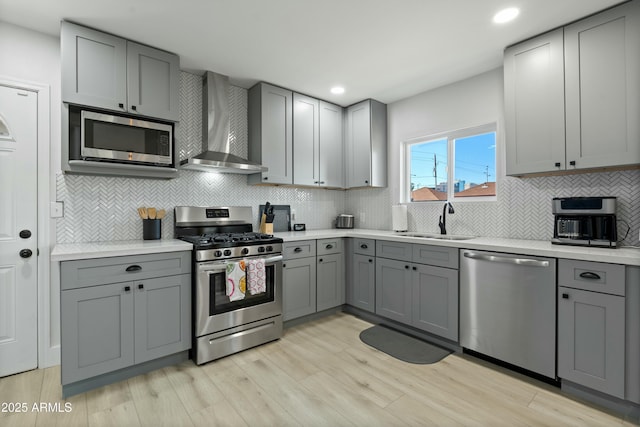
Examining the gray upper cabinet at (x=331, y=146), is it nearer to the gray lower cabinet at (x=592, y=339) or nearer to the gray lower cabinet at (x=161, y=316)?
the gray lower cabinet at (x=161, y=316)

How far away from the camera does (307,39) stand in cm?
253

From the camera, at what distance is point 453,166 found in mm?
3480

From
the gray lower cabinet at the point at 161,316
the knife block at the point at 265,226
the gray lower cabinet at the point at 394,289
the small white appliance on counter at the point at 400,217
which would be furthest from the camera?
→ the small white appliance on counter at the point at 400,217

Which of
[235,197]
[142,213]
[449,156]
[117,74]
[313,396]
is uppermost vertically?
[117,74]

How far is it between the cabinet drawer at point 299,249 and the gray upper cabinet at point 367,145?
3.75 feet

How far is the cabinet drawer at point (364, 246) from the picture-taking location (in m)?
3.34

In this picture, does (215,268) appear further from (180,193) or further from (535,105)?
(535,105)

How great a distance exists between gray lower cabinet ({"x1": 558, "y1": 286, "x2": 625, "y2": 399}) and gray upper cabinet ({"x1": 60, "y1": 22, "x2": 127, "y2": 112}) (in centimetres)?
357

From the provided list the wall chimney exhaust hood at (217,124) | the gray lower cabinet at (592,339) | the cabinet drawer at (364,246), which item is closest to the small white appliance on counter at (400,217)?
the cabinet drawer at (364,246)

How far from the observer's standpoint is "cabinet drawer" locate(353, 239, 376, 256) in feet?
11.0

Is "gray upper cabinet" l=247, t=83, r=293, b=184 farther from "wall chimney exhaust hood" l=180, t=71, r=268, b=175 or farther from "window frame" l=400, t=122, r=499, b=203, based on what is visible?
"window frame" l=400, t=122, r=499, b=203

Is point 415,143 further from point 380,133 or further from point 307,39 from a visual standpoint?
point 307,39

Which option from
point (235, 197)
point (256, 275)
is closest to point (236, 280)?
point (256, 275)

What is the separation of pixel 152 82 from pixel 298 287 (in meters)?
2.31
